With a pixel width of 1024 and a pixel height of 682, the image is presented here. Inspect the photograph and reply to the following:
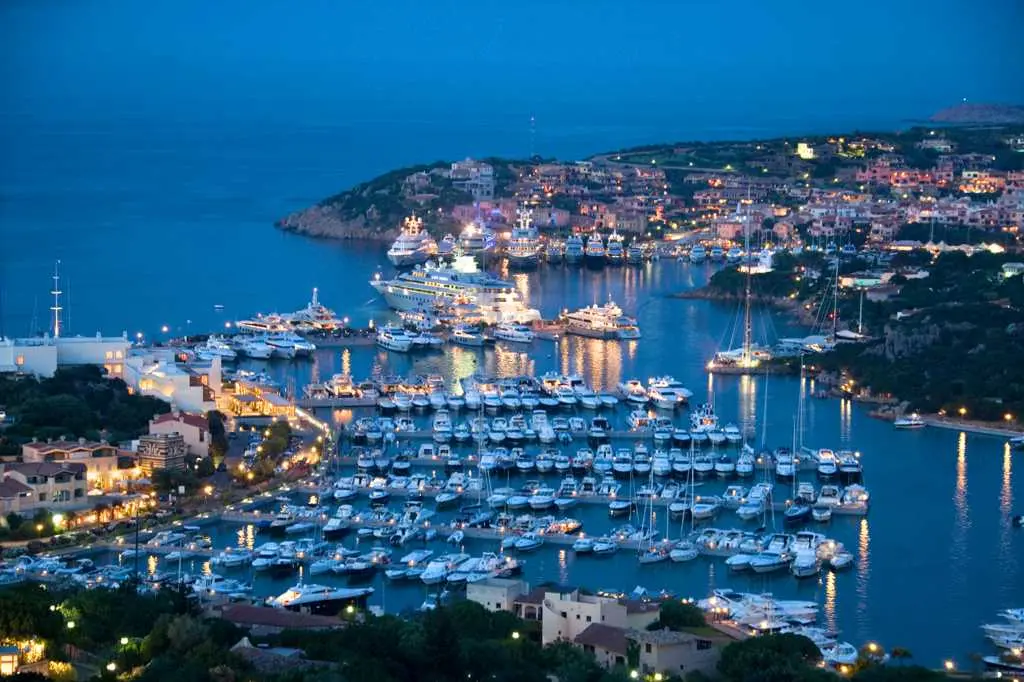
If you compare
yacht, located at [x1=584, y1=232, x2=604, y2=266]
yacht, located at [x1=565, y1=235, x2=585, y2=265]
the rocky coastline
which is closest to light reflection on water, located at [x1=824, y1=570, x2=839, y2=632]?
yacht, located at [x1=584, y1=232, x2=604, y2=266]

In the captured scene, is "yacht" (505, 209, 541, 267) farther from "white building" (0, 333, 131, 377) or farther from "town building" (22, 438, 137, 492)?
"town building" (22, 438, 137, 492)

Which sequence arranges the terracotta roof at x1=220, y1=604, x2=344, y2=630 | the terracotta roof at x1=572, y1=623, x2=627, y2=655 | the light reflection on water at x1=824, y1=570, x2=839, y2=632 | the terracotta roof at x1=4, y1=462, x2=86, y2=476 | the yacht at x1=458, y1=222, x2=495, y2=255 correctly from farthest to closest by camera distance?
the yacht at x1=458, y1=222, x2=495, y2=255
the terracotta roof at x1=4, y1=462, x2=86, y2=476
the light reflection on water at x1=824, y1=570, x2=839, y2=632
the terracotta roof at x1=220, y1=604, x2=344, y2=630
the terracotta roof at x1=572, y1=623, x2=627, y2=655

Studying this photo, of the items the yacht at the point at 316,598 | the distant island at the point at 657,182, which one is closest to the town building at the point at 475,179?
the distant island at the point at 657,182

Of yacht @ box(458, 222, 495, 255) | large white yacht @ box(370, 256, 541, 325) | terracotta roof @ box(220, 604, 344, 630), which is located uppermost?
yacht @ box(458, 222, 495, 255)

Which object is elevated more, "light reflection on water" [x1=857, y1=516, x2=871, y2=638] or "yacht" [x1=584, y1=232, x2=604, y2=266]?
"yacht" [x1=584, y1=232, x2=604, y2=266]

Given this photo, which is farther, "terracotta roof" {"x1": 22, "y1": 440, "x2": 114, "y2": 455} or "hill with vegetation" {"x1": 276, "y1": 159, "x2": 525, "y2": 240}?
"hill with vegetation" {"x1": 276, "y1": 159, "x2": 525, "y2": 240}

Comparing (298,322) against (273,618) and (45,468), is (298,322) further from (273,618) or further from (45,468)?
(273,618)
